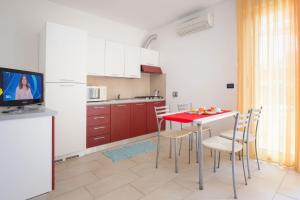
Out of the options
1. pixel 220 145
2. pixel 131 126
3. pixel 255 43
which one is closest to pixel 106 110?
pixel 131 126

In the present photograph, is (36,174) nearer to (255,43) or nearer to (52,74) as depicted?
(52,74)

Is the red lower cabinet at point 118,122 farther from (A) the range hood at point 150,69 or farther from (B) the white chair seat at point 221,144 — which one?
(B) the white chair seat at point 221,144

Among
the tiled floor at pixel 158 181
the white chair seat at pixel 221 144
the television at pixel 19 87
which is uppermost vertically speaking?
the television at pixel 19 87

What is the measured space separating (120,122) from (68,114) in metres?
1.03

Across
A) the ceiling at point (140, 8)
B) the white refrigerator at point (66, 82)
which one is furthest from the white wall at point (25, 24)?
the white refrigerator at point (66, 82)

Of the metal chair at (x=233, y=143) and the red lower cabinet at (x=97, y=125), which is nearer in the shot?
the metal chair at (x=233, y=143)

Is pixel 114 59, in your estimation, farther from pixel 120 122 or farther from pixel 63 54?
pixel 120 122

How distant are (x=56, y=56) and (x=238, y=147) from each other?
2.74 metres

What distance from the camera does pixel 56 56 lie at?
2545 mm

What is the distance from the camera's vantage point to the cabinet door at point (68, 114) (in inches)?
99.9

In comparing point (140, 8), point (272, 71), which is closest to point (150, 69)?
point (140, 8)

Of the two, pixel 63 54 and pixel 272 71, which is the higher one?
pixel 63 54

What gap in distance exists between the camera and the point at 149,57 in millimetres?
4160

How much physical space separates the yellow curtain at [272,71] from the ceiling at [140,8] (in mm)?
919
